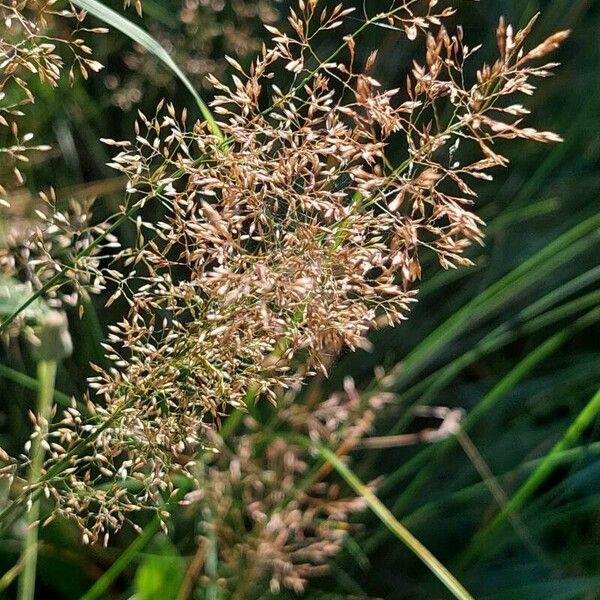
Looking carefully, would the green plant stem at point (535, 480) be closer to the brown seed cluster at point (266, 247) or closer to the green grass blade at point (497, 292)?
the green grass blade at point (497, 292)

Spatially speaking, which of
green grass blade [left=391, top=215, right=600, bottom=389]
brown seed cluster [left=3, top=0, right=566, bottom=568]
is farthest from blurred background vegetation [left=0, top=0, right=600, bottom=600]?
brown seed cluster [left=3, top=0, right=566, bottom=568]

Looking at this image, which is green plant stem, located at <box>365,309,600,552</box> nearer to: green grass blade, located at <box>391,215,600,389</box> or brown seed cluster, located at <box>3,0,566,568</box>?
green grass blade, located at <box>391,215,600,389</box>

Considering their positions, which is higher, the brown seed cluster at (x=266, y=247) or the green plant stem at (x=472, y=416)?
the brown seed cluster at (x=266, y=247)

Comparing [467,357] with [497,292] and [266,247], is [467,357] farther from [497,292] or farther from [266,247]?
[266,247]

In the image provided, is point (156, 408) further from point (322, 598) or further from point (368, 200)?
point (322, 598)

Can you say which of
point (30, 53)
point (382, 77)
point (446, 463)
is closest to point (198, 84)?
point (382, 77)

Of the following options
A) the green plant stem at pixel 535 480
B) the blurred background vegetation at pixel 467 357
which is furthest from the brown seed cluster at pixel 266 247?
the blurred background vegetation at pixel 467 357
